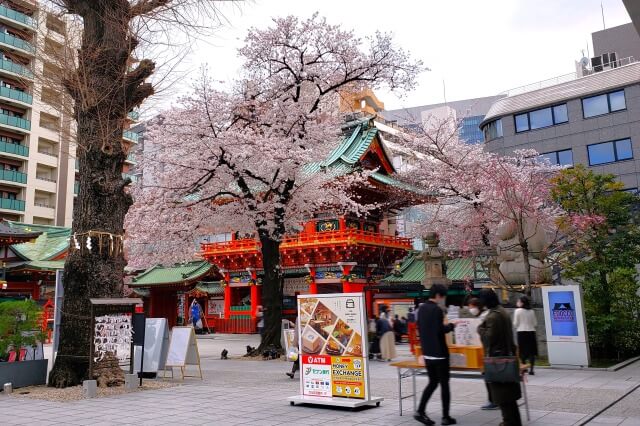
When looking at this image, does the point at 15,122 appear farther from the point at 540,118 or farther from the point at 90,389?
the point at 90,389

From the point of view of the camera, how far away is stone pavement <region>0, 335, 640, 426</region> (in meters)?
7.46

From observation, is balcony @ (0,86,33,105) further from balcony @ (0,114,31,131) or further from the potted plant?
the potted plant

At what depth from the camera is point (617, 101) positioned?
3434 centimetres

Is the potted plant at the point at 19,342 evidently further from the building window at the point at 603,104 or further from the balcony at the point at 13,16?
Result: the balcony at the point at 13,16

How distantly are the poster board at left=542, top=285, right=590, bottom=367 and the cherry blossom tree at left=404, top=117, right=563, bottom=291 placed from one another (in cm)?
96

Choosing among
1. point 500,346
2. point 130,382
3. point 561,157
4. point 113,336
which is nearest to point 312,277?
point 561,157

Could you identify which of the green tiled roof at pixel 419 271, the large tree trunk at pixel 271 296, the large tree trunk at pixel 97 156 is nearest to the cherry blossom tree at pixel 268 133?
the large tree trunk at pixel 271 296

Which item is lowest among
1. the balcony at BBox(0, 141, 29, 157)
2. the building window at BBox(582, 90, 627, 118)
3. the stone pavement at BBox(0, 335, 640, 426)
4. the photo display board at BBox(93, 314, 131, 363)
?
the stone pavement at BBox(0, 335, 640, 426)

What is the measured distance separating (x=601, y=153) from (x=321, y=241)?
20190mm

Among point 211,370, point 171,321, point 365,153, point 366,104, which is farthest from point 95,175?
point 366,104

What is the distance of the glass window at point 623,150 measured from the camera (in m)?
33.8

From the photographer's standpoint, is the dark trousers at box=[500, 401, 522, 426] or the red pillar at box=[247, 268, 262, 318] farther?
the red pillar at box=[247, 268, 262, 318]

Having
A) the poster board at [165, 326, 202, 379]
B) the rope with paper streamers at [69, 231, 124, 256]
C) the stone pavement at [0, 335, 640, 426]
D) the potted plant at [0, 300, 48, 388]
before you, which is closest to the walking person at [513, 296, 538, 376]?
the stone pavement at [0, 335, 640, 426]

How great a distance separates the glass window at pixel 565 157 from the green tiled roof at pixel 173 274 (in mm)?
25343
